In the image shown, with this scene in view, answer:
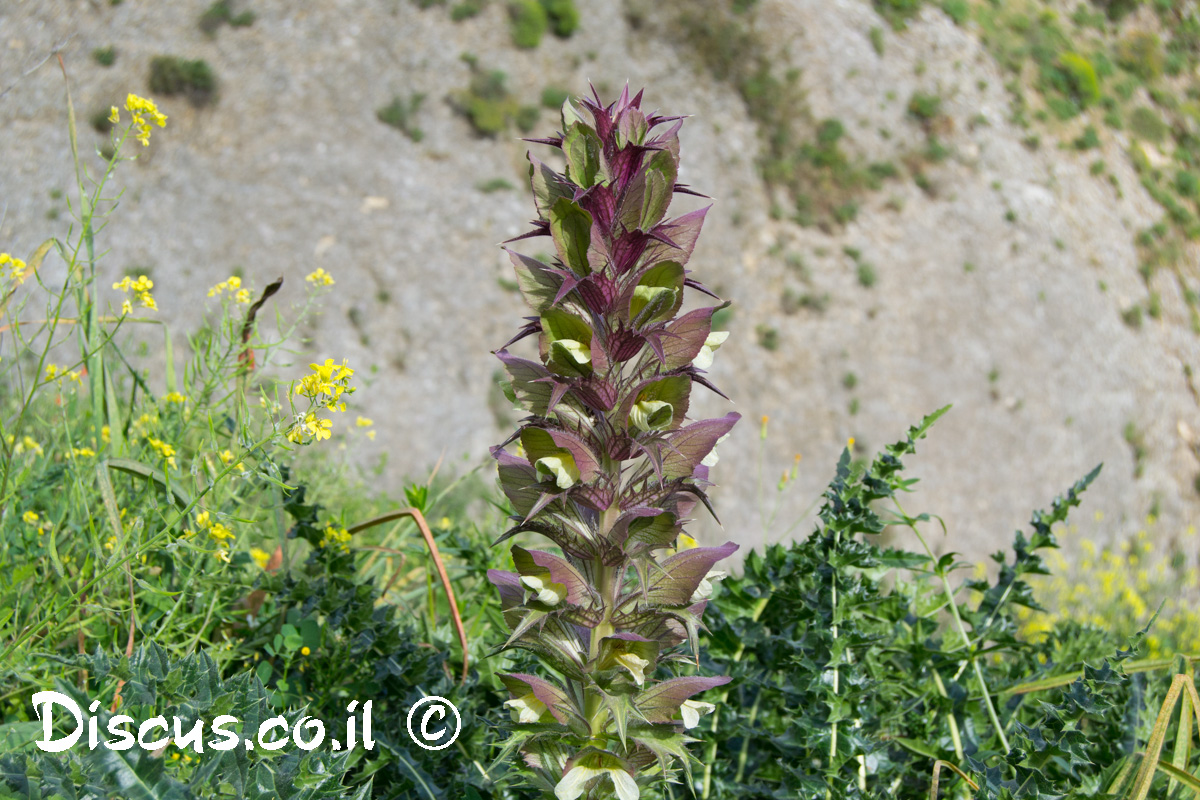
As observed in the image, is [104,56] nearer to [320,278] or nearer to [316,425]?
[320,278]

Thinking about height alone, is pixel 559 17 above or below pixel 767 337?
above

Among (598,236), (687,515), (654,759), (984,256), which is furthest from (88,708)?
(984,256)

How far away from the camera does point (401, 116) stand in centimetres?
1611

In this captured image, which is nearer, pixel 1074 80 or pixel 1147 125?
pixel 1074 80

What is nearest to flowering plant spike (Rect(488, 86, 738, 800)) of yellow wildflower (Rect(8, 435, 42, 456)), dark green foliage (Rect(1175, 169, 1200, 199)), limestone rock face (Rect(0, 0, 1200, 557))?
yellow wildflower (Rect(8, 435, 42, 456))

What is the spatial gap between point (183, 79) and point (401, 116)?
13.2 feet

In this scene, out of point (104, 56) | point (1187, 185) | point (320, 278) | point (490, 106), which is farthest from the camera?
point (1187, 185)

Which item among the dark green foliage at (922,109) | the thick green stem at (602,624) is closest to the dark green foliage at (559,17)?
the dark green foliage at (922,109)

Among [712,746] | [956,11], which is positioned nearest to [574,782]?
[712,746]

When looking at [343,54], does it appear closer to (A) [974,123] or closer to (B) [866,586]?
(A) [974,123]

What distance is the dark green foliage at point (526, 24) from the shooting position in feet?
56.7

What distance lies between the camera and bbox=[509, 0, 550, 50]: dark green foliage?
56.7 feet

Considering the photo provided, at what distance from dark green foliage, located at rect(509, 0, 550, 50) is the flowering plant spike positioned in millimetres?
17507

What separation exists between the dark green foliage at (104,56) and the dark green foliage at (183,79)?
0.72m
